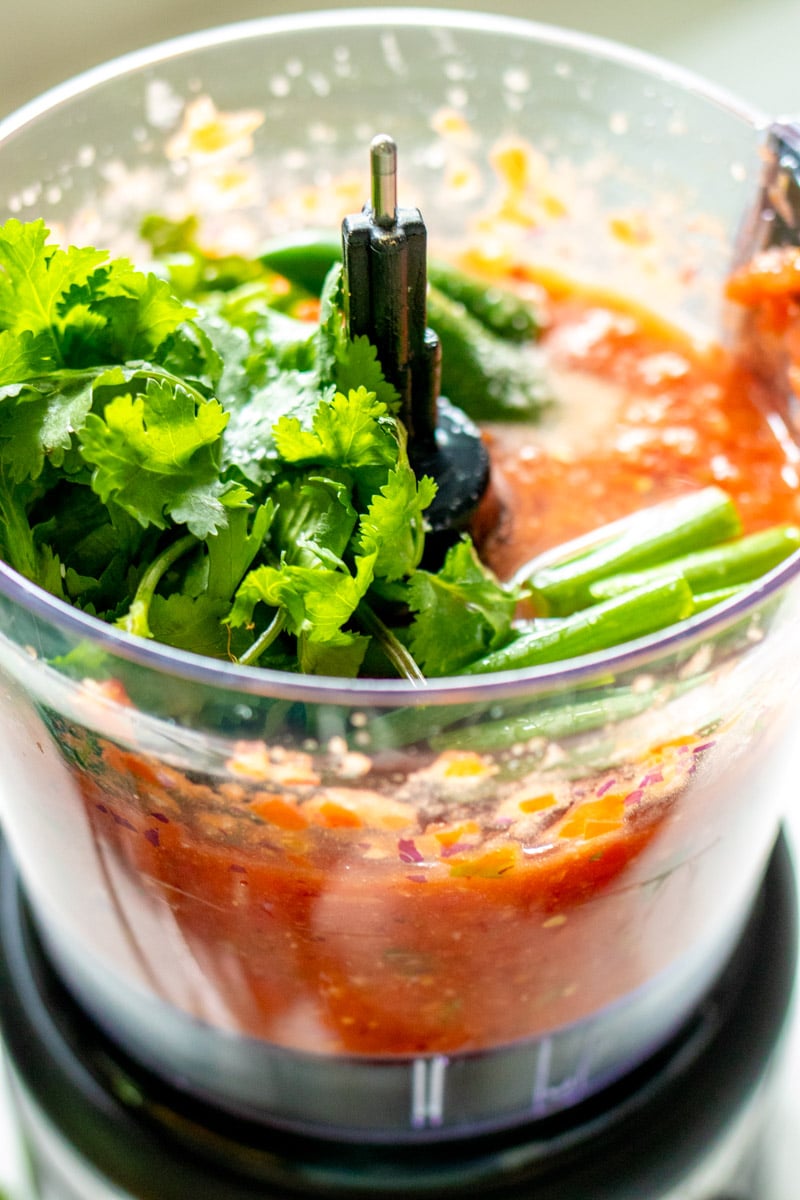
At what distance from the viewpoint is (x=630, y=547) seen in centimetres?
77

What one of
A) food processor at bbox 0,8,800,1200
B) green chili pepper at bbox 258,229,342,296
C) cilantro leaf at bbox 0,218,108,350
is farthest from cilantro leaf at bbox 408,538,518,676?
green chili pepper at bbox 258,229,342,296

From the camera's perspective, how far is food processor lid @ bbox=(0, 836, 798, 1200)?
719mm

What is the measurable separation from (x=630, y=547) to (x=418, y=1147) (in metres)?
0.38

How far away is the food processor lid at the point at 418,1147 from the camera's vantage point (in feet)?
2.36

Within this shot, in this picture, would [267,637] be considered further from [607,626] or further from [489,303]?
[489,303]

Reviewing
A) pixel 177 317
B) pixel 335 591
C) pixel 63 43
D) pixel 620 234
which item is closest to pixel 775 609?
pixel 335 591

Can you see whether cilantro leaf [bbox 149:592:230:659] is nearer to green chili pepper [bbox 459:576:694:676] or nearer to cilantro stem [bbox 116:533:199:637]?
cilantro stem [bbox 116:533:199:637]

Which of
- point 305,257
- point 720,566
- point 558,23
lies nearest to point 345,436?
point 720,566

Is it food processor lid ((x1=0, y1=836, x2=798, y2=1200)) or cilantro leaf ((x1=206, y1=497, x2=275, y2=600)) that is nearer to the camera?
cilantro leaf ((x1=206, y1=497, x2=275, y2=600))

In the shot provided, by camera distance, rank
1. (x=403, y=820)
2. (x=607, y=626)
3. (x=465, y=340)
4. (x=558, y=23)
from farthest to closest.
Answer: (x=558, y=23)
(x=465, y=340)
(x=607, y=626)
(x=403, y=820)

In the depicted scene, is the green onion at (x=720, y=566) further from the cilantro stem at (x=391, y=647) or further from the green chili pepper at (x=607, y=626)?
the cilantro stem at (x=391, y=647)

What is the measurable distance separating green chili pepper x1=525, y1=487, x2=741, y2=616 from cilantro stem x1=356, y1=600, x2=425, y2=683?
18cm

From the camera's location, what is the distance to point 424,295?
652 mm

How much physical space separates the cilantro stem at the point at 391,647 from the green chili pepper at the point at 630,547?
0.18m
